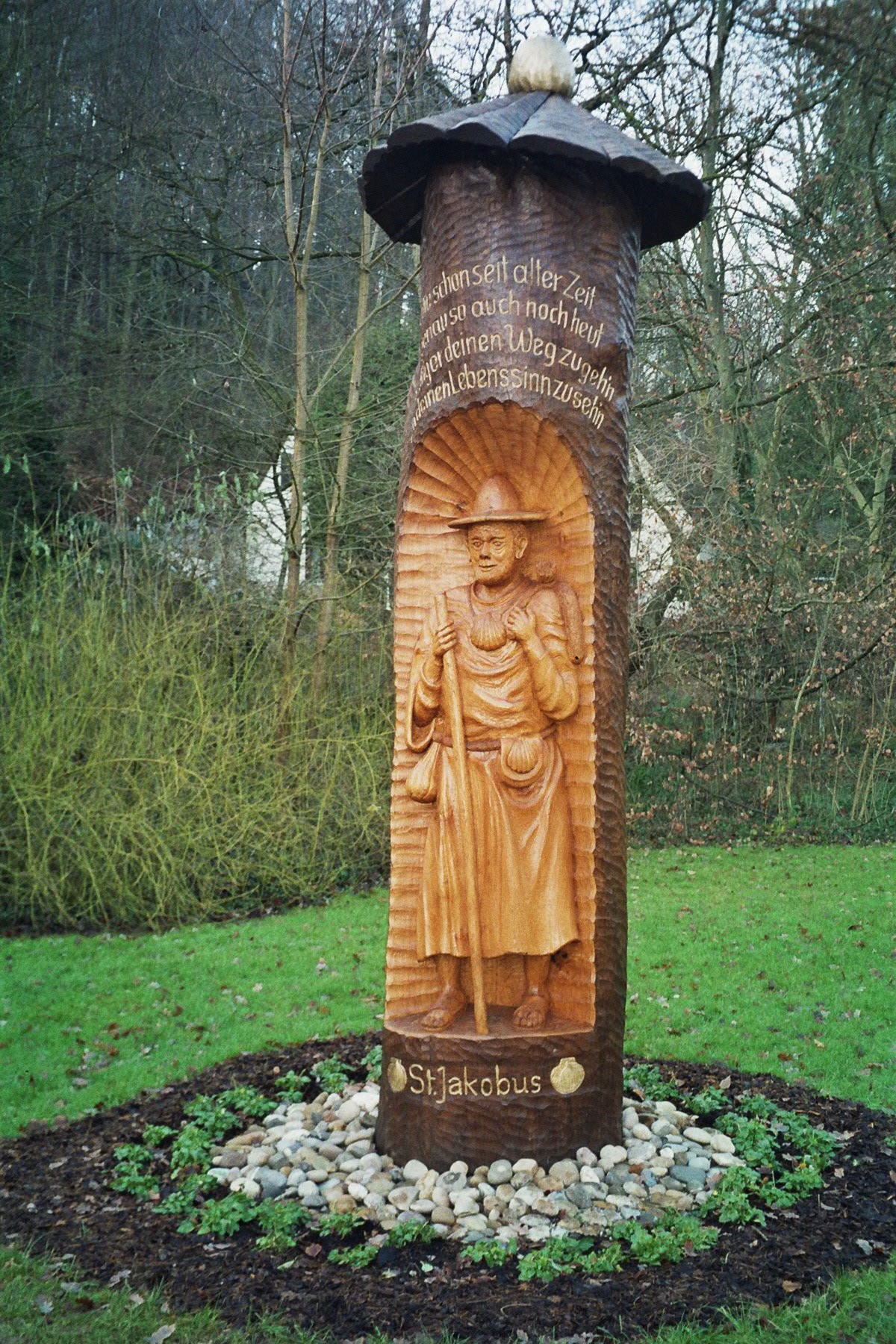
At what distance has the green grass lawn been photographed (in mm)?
A: 6090

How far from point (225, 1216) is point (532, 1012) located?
1339mm

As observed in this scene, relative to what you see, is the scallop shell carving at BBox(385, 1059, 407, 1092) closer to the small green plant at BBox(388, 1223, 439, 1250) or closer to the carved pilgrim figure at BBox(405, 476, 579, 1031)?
the carved pilgrim figure at BBox(405, 476, 579, 1031)

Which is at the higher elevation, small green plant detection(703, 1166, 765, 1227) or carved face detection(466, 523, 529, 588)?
carved face detection(466, 523, 529, 588)

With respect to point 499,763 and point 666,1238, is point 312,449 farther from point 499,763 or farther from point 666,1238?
point 666,1238

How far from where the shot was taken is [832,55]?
18.5 ft

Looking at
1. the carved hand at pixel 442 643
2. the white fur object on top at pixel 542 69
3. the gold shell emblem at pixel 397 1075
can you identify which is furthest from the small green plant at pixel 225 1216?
the white fur object on top at pixel 542 69

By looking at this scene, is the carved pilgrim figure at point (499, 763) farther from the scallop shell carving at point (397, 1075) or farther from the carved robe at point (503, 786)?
the scallop shell carving at point (397, 1075)

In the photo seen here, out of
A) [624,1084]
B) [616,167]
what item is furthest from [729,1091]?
[616,167]

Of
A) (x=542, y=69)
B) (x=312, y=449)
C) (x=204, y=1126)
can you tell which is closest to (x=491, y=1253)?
(x=204, y=1126)

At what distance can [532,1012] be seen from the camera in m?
4.73

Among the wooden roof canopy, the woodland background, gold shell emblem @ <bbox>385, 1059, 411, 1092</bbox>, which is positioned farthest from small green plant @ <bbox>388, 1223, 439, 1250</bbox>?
the woodland background

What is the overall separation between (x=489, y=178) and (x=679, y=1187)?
396 centimetres

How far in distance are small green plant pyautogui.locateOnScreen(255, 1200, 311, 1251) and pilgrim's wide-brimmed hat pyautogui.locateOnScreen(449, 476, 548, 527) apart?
2652 mm

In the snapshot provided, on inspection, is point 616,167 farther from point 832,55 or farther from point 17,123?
point 17,123
